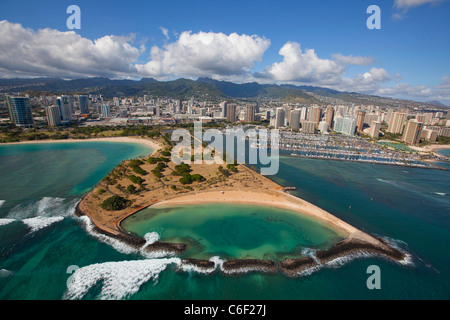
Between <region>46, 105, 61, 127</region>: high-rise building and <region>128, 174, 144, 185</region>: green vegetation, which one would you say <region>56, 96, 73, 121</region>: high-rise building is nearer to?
<region>46, 105, 61, 127</region>: high-rise building

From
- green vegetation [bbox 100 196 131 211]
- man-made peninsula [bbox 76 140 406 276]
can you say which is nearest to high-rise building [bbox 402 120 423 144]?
man-made peninsula [bbox 76 140 406 276]

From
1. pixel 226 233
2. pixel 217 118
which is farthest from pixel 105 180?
pixel 217 118

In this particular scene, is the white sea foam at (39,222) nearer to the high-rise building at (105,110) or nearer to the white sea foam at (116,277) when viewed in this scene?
the white sea foam at (116,277)

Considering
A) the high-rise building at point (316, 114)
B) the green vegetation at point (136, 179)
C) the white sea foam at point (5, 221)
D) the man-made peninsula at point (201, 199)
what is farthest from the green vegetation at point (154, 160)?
the high-rise building at point (316, 114)

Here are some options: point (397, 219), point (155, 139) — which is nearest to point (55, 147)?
point (155, 139)

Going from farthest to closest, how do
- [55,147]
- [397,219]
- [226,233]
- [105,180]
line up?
[55,147], [105,180], [397,219], [226,233]

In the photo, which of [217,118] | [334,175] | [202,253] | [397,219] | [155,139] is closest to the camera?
[202,253]

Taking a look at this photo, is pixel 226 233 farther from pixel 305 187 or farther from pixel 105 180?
pixel 105 180

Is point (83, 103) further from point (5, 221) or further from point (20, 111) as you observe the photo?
point (5, 221)

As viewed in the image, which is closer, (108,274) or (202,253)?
(108,274)
